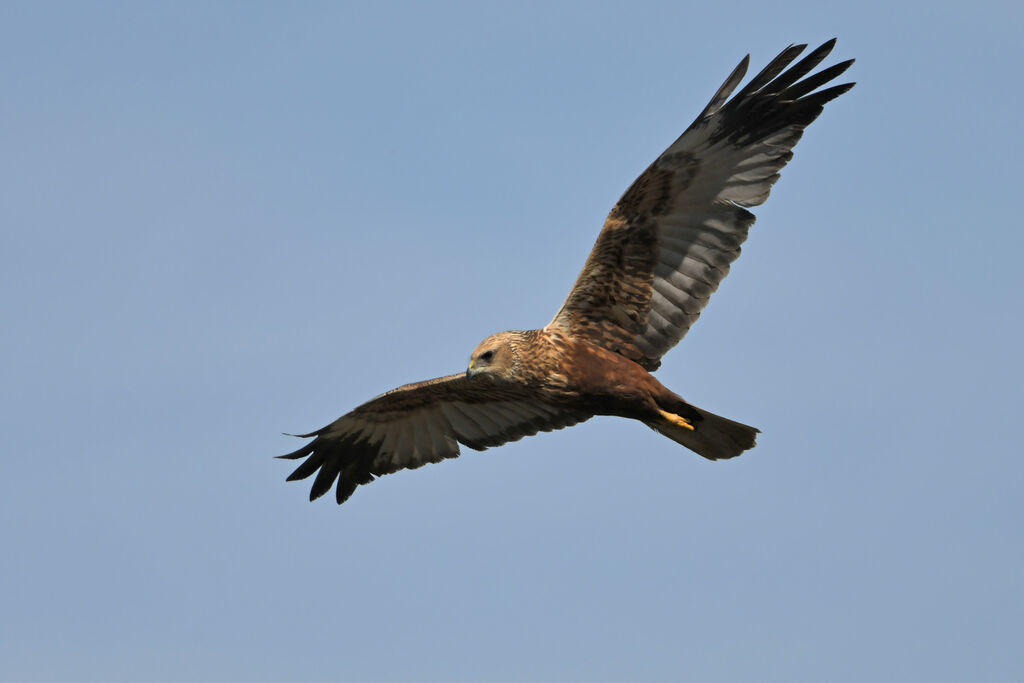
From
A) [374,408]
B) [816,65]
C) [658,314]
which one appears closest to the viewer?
[816,65]

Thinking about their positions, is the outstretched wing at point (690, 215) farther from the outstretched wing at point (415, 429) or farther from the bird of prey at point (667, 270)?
the outstretched wing at point (415, 429)

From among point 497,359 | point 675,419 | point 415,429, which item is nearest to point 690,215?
point 675,419

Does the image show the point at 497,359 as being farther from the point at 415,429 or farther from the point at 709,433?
the point at 415,429

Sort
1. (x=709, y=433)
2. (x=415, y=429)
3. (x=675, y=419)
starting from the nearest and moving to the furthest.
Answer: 1. (x=675, y=419)
2. (x=709, y=433)
3. (x=415, y=429)

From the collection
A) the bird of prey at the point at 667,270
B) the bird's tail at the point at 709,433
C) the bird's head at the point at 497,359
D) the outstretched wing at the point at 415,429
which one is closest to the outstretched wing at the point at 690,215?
the bird of prey at the point at 667,270

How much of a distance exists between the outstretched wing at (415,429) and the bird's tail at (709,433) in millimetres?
1369

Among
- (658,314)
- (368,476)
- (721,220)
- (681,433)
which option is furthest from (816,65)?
(368,476)

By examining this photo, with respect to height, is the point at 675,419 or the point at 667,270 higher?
the point at 667,270

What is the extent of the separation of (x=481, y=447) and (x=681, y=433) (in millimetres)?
2734

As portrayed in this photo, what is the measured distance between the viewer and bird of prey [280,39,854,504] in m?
11.9

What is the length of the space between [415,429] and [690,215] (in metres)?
4.02

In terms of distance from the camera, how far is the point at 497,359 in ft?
39.2

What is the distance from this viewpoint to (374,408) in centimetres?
1412

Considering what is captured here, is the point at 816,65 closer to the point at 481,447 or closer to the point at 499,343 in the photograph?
the point at 499,343
